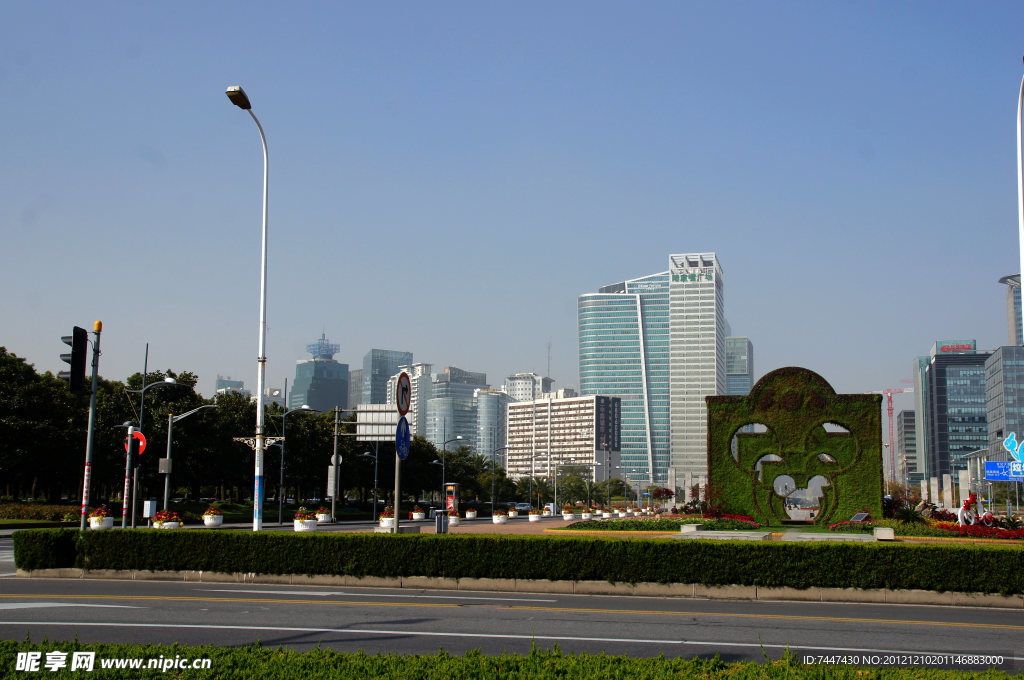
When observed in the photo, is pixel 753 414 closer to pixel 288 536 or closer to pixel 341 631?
pixel 288 536

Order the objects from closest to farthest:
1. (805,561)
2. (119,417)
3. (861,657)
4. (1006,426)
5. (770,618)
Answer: (861,657), (770,618), (805,561), (119,417), (1006,426)

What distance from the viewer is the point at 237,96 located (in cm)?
2477

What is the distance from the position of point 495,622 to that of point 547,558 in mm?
5493

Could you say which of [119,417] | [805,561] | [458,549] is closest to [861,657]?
[805,561]

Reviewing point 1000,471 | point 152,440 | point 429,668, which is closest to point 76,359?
point 429,668

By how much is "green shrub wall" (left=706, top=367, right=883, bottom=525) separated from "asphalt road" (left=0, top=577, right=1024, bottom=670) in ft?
80.2

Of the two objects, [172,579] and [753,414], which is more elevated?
[753,414]

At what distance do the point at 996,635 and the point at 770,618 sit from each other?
3.65 m

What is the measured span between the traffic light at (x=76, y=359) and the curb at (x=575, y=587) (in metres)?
4.76

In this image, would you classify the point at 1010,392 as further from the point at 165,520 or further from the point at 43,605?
the point at 43,605

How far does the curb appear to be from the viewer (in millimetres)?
18734

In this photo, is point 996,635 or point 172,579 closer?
point 996,635

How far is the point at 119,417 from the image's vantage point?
225ft

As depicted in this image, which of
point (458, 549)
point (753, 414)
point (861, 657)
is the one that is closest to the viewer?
point (861, 657)
